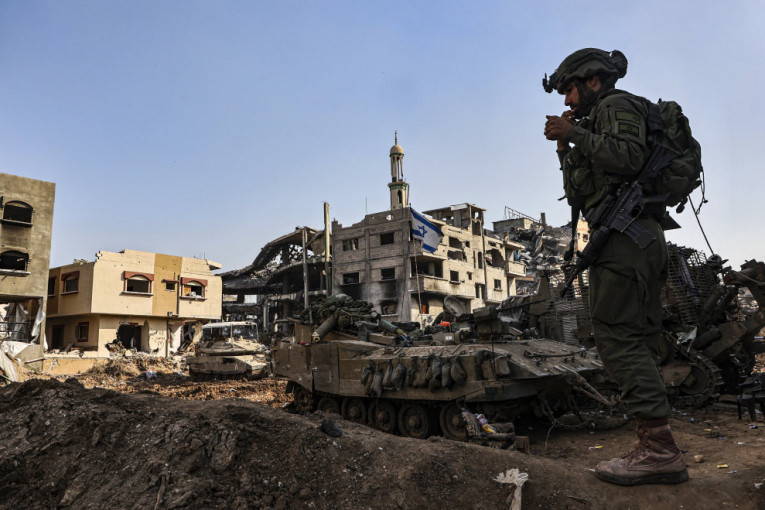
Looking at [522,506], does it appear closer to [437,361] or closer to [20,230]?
[437,361]

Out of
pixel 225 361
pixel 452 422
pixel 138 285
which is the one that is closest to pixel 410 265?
pixel 225 361

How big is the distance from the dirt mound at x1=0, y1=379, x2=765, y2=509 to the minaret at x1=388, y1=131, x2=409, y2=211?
41483mm

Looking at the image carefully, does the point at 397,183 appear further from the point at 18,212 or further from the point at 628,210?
the point at 628,210

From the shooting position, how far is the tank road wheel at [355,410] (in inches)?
368

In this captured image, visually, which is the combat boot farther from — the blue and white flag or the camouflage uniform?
the blue and white flag

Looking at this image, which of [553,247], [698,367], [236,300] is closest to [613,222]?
[698,367]

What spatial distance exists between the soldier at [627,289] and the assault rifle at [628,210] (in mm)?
43

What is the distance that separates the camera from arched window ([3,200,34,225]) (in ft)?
78.1

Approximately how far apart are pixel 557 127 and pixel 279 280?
43877 millimetres

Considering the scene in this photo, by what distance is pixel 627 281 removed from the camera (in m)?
3.20

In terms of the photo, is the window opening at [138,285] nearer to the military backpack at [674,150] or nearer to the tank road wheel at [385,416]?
the tank road wheel at [385,416]

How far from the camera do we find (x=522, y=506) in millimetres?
3262

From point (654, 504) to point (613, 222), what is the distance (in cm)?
163

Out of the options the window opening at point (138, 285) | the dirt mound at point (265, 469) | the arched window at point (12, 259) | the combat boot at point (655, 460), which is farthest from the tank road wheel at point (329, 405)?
the window opening at point (138, 285)
